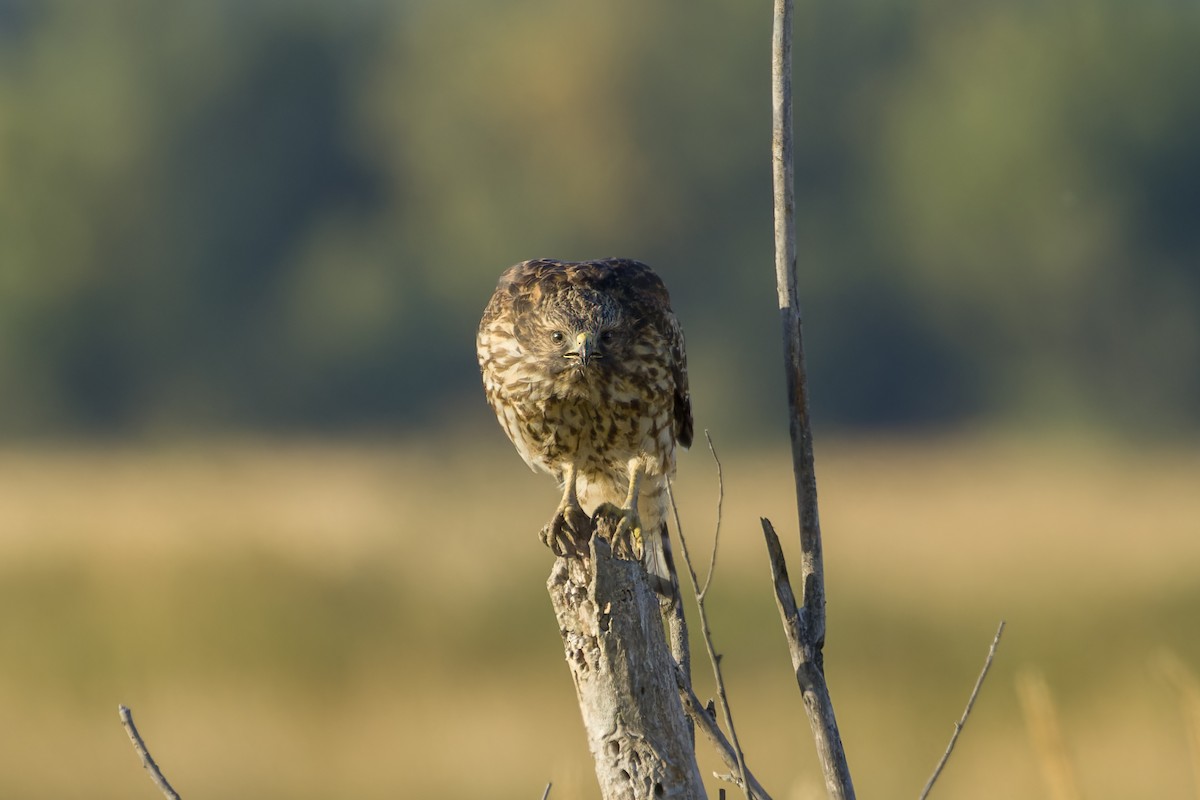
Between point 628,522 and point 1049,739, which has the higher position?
point 628,522

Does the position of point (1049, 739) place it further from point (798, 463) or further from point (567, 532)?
point (567, 532)

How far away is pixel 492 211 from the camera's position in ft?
132

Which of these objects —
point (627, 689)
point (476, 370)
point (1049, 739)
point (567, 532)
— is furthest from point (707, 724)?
point (476, 370)

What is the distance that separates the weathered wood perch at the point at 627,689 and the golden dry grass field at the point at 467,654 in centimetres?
480

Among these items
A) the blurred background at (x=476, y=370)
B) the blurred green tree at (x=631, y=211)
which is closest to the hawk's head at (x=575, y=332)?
the blurred background at (x=476, y=370)

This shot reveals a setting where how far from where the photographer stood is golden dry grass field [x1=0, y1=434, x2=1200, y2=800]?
929cm

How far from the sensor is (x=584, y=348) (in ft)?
15.0

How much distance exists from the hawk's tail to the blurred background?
12.5ft

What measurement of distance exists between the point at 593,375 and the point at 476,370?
30668mm

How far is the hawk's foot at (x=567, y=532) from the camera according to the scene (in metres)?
3.47

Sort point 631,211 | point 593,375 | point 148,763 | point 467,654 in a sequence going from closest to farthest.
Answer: point 148,763, point 593,375, point 467,654, point 631,211

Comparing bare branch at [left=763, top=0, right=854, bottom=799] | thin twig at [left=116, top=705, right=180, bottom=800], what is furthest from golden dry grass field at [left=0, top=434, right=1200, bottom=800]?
thin twig at [left=116, top=705, right=180, bottom=800]

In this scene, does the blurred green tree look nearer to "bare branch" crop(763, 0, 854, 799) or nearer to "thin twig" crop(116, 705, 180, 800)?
"bare branch" crop(763, 0, 854, 799)

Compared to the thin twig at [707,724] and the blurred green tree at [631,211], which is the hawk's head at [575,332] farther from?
the blurred green tree at [631,211]
